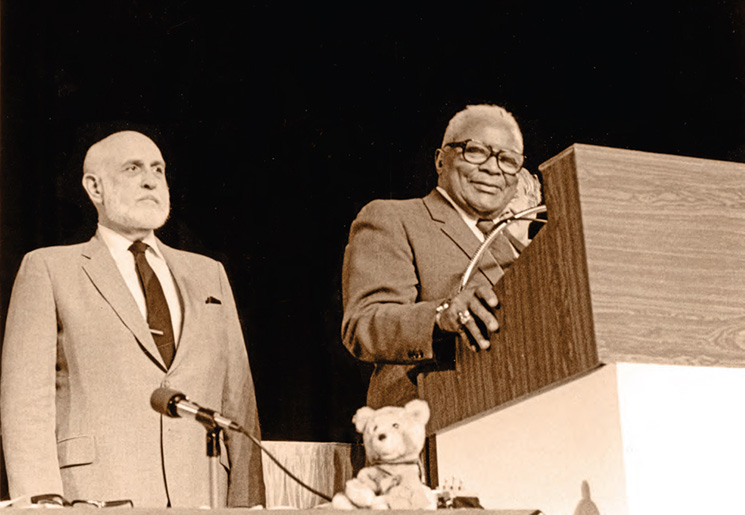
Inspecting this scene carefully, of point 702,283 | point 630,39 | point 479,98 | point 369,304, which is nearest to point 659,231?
point 702,283

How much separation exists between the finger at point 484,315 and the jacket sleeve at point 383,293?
0.35 metres

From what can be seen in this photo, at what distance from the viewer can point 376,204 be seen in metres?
3.15

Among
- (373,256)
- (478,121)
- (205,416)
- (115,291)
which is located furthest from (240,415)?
(478,121)

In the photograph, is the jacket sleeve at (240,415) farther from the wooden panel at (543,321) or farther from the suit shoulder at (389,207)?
the wooden panel at (543,321)

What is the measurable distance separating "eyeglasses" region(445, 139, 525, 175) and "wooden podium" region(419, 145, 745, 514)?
84cm

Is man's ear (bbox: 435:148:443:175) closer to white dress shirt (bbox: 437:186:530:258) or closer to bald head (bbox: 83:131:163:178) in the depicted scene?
white dress shirt (bbox: 437:186:530:258)

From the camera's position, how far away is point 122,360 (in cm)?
271

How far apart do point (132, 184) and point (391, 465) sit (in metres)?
1.06

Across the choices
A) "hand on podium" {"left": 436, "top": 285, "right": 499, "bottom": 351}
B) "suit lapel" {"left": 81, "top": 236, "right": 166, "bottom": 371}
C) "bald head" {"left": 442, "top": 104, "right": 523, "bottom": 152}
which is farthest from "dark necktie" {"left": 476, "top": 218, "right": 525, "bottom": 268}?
"suit lapel" {"left": 81, "top": 236, "right": 166, "bottom": 371}

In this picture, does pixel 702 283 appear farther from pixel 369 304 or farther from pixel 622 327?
pixel 369 304

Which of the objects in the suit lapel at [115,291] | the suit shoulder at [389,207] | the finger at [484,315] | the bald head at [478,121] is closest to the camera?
the finger at [484,315]

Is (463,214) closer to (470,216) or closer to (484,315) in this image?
(470,216)

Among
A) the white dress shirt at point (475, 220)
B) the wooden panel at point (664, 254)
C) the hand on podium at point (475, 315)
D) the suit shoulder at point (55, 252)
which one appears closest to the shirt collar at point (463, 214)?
the white dress shirt at point (475, 220)

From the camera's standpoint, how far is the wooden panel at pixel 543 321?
7.01ft
